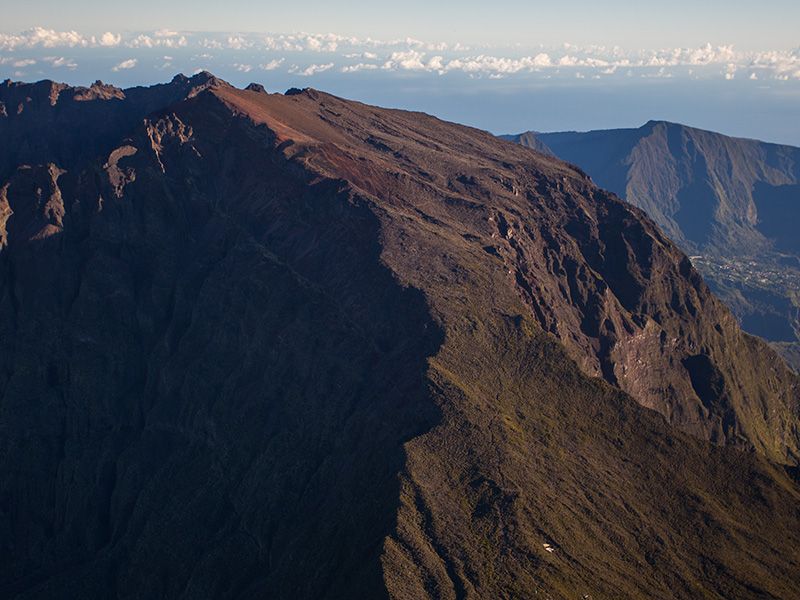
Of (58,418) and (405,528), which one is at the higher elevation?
(405,528)

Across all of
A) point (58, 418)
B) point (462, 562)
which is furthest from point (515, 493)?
point (58, 418)

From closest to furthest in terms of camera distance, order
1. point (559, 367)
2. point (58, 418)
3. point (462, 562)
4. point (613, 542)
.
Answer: point (462, 562) < point (613, 542) < point (559, 367) < point (58, 418)

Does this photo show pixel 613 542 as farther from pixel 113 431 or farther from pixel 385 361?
pixel 113 431

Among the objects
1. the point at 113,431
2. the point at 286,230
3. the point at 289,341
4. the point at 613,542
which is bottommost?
the point at 113,431

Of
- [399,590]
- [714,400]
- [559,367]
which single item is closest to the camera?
[399,590]

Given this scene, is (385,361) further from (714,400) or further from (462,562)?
(714,400)

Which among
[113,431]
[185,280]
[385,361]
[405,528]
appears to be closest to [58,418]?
[113,431]

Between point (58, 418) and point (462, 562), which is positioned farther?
point (58, 418)
